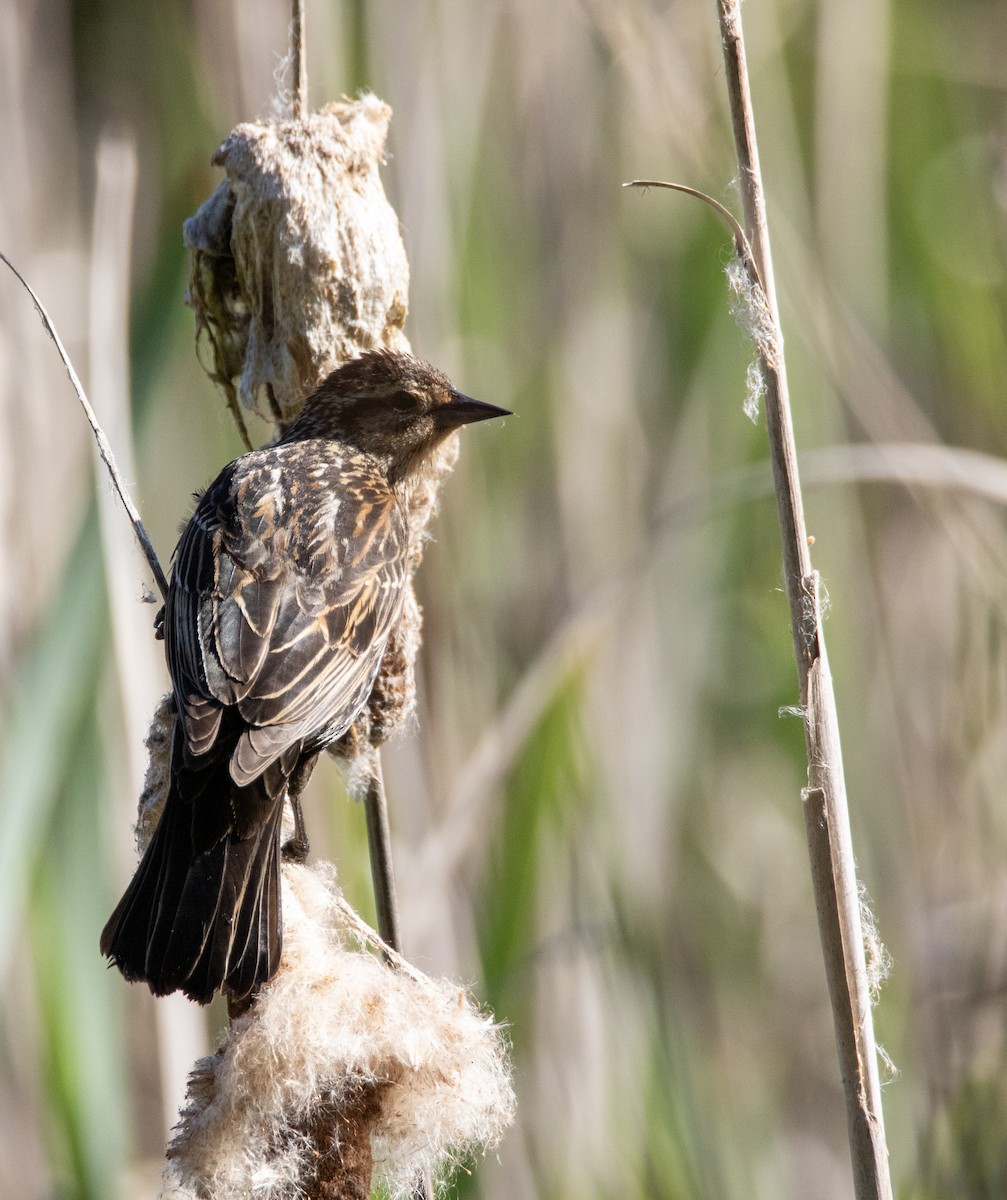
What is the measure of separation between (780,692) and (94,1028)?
5.21 ft

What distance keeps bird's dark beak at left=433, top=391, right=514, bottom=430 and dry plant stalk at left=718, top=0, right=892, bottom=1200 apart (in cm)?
103

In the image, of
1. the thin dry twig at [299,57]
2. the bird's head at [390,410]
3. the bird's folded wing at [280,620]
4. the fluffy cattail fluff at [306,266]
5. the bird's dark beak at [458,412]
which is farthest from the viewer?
the bird's dark beak at [458,412]

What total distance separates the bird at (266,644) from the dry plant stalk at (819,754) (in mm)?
729

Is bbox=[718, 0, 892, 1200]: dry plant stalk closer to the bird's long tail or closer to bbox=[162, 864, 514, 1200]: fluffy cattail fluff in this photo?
bbox=[162, 864, 514, 1200]: fluffy cattail fluff

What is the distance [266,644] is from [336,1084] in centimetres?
72

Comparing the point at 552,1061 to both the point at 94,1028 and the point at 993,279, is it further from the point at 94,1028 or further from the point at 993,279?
the point at 993,279

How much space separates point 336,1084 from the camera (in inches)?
67.2

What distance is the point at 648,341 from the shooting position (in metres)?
3.28

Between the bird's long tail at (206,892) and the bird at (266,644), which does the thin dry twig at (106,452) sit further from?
the bird's long tail at (206,892)

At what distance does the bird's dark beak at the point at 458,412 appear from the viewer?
269cm

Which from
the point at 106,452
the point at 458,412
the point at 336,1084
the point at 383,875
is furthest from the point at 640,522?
the point at 336,1084

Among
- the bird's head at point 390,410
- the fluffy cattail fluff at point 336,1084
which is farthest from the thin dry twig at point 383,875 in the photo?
the bird's head at point 390,410

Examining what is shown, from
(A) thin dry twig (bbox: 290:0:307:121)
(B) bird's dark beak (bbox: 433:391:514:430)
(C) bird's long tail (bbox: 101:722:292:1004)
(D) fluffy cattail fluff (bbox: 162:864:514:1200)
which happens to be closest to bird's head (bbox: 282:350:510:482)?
(B) bird's dark beak (bbox: 433:391:514:430)

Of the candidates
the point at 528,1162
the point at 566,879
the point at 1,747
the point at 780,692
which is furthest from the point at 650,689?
the point at 1,747
